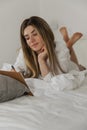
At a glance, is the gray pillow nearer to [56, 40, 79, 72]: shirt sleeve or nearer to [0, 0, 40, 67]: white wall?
[56, 40, 79, 72]: shirt sleeve

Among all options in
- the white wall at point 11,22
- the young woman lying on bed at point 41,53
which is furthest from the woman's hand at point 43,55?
the white wall at point 11,22

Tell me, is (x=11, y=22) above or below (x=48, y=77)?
above

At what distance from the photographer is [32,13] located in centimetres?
282

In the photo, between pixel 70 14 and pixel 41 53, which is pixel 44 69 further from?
pixel 70 14

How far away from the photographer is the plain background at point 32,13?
256 cm

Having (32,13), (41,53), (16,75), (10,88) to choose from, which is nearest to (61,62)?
(41,53)

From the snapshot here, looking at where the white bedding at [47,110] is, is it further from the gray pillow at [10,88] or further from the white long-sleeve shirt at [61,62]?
the white long-sleeve shirt at [61,62]

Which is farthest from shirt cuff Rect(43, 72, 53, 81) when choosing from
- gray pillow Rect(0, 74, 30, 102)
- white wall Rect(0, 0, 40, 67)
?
white wall Rect(0, 0, 40, 67)

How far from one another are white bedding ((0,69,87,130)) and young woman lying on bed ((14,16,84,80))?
158 millimetres

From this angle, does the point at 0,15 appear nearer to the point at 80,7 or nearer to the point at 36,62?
the point at 80,7

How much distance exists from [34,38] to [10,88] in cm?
51

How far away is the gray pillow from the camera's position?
4.28 feet

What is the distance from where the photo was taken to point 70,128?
0.93 metres

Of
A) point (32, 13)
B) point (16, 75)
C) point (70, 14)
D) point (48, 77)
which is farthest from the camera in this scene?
point (32, 13)
